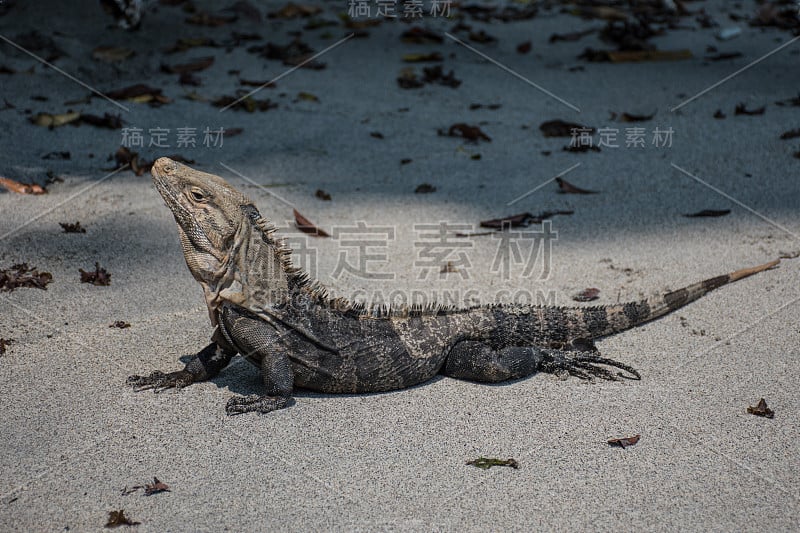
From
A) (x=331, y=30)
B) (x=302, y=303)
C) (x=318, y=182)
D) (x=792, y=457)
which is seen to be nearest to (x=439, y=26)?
(x=331, y=30)

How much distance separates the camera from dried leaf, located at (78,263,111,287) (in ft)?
16.8

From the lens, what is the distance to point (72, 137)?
7.32 m

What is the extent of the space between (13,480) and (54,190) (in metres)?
3.58

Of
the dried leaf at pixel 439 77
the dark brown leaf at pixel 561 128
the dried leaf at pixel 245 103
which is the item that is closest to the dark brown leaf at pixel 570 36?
the dried leaf at pixel 439 77

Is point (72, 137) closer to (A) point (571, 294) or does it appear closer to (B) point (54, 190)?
(B) point (54, 190)

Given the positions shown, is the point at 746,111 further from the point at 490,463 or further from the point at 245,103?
the point at 490,463

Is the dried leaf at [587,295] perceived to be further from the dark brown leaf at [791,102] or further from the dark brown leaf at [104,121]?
the dark brown leaf at [104,121]

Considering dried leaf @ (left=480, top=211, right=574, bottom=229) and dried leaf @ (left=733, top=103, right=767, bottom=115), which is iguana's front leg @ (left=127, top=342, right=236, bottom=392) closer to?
dried leaf @ (left=480, top=211, right=574, bottom=229)

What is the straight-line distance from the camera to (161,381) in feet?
13.4

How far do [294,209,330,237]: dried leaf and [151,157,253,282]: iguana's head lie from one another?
2.22 meters

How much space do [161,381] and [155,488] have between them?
89 centimetres

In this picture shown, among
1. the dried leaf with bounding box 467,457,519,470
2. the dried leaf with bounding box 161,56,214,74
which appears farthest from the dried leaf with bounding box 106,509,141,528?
the dried leaf with bounding box 161,56,214,74

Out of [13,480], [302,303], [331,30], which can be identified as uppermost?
[331,30]

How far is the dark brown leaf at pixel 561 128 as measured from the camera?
26.4 ft
